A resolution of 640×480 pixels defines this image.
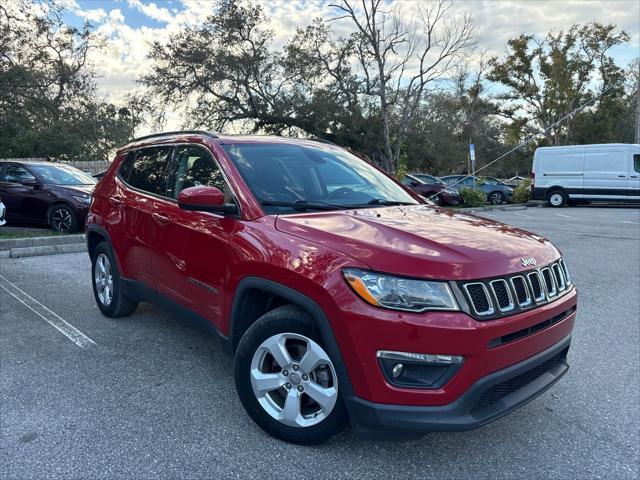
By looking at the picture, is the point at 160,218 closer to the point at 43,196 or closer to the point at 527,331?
the point at 527,331

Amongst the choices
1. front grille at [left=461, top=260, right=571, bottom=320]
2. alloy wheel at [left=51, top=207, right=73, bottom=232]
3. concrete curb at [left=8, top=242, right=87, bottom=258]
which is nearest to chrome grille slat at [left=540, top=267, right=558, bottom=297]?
front grille at [left=461, top=260, right=571, bottom=320]

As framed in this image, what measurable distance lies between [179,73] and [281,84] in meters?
5.10

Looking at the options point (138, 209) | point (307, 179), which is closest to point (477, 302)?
point (307, 179)

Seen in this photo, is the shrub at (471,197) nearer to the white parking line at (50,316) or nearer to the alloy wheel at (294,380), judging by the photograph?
the white parking line at (50,316)

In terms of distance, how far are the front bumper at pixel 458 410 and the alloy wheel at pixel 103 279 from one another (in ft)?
10.6

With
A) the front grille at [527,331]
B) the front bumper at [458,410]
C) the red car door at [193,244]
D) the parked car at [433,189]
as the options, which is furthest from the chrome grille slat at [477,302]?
the parked car at [433,189]

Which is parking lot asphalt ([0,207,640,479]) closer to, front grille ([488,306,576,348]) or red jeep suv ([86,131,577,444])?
red jeep suv ([86,131,577,444])

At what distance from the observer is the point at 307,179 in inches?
135

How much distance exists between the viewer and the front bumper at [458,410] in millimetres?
2201

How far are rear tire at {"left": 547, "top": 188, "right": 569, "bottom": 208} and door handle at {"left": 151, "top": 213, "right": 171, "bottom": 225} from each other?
2019 cm

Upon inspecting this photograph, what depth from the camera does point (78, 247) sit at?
8.65 meters

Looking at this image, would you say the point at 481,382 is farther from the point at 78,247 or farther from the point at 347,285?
the point at 78,247

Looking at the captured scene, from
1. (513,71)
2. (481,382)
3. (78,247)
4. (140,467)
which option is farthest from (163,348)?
(513,71)

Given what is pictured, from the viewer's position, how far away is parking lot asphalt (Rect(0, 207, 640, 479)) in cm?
251
